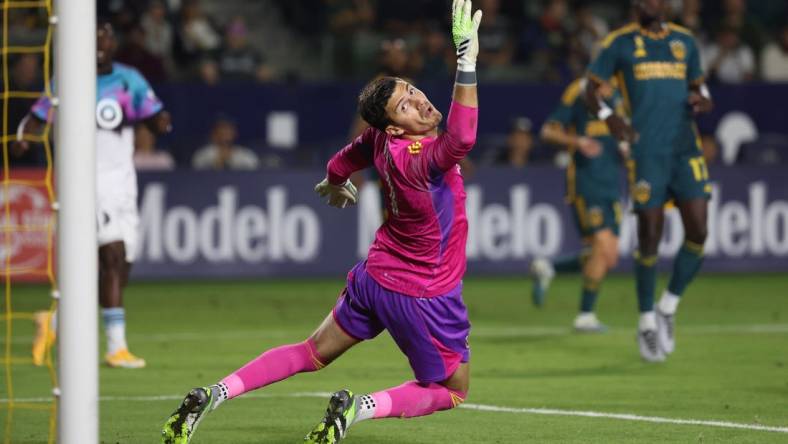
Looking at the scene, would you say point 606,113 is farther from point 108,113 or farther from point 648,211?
point 108,113

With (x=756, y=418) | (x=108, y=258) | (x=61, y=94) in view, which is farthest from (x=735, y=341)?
(x=61, y=94)

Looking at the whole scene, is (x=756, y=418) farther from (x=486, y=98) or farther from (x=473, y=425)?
(x=486, y=98)

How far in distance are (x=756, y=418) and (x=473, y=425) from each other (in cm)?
149

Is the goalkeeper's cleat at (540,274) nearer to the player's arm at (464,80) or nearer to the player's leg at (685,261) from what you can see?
the player's leg at (685,261)

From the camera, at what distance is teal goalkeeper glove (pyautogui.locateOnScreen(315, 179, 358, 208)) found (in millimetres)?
7137

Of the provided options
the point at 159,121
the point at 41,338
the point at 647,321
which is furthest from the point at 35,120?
the point at 647,321

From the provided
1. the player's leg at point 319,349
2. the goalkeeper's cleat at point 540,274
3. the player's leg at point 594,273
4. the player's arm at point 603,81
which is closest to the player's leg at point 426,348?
the player's leg at point 319,349

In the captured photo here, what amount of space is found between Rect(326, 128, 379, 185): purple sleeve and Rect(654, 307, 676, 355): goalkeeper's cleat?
12.8 ft

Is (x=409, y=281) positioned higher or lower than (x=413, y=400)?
higher

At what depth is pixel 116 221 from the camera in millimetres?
10312

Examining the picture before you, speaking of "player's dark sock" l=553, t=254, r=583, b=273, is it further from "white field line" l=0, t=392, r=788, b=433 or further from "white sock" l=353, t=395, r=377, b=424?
"white sock" l=353, t=395, r=377, b=424

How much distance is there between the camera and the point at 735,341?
37.7ft

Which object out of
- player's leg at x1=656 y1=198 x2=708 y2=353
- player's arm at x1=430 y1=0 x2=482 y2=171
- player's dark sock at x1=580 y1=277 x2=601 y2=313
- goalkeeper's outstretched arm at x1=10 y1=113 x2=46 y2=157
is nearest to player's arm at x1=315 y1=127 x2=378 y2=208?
player's arm at x1=430 y1=0 x2=482 y2=171

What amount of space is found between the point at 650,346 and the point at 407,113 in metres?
4.30
